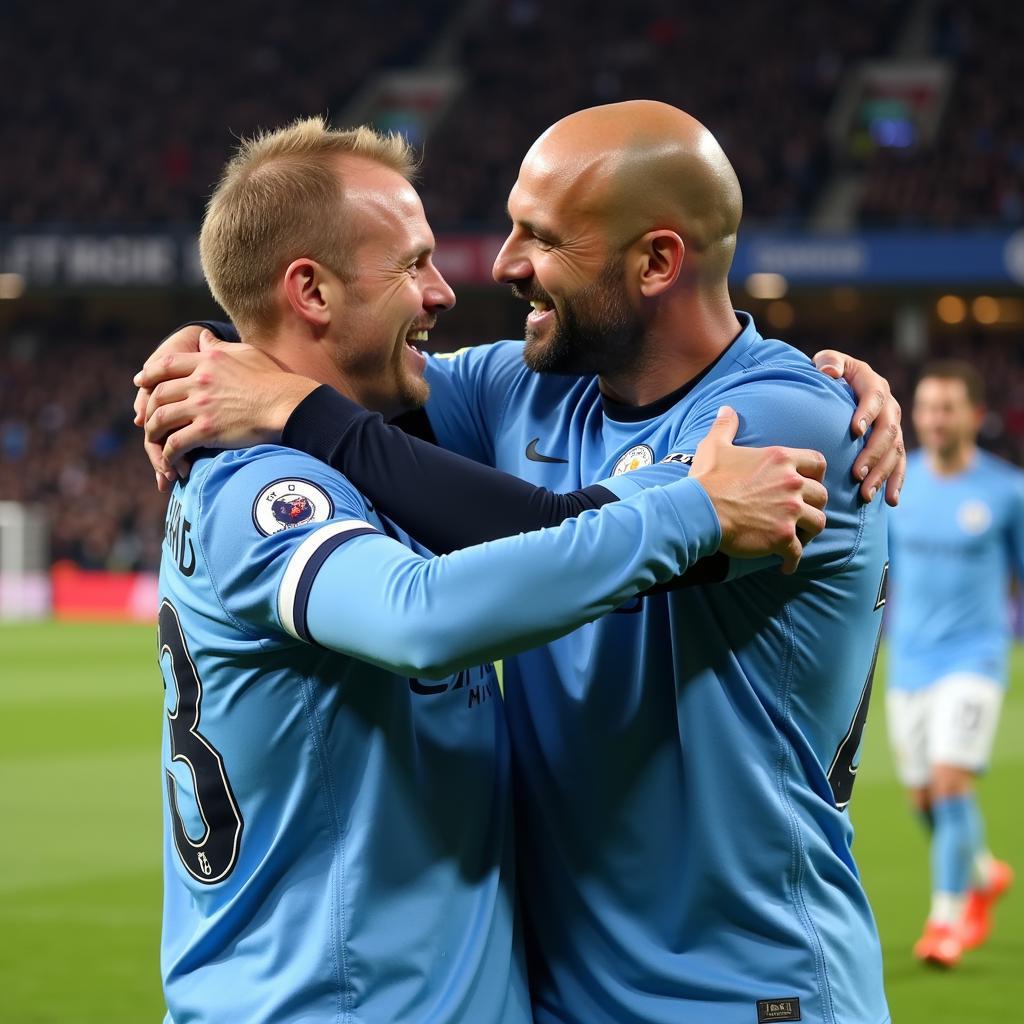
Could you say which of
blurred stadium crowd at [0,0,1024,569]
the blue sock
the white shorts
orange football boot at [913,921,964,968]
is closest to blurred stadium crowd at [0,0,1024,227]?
blurred stadium crowd at [0,0,1024,569]

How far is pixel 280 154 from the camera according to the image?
2867mm

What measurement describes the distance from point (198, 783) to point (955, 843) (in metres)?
5.45

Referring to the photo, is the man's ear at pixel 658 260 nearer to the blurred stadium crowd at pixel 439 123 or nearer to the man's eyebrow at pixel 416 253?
the man's eyebrow at pixel 416 253

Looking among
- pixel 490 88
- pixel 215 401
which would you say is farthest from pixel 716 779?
pixel 490 88

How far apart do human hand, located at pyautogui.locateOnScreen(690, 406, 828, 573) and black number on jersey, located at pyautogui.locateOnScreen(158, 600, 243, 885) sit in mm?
875

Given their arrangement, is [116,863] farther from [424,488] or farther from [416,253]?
[424,488]

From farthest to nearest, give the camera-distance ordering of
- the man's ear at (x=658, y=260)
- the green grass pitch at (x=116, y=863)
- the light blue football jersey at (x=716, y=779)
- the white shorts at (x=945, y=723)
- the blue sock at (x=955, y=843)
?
the white shorts at (x=945, y=723) < the blue sock at (x=955, y=843) < the green grass pitch at (x=116, y=863) < the man's ear at (x=658, y=260) < the light blue football jersey at (x=716, y=779)

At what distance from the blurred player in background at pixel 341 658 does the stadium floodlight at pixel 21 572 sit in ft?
82.3

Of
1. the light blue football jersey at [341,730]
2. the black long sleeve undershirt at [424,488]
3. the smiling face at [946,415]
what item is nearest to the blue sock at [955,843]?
the smiling face at [946,415]

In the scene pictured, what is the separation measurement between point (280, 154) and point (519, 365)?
910mm

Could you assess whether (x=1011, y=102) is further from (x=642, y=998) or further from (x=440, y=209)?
(x=642, y=998)

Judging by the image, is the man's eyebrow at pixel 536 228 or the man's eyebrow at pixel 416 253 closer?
the man's eyebrow at pixel 416 253

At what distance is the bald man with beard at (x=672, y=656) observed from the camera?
2.73m

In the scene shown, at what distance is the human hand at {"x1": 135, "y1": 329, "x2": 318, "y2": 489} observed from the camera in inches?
105
